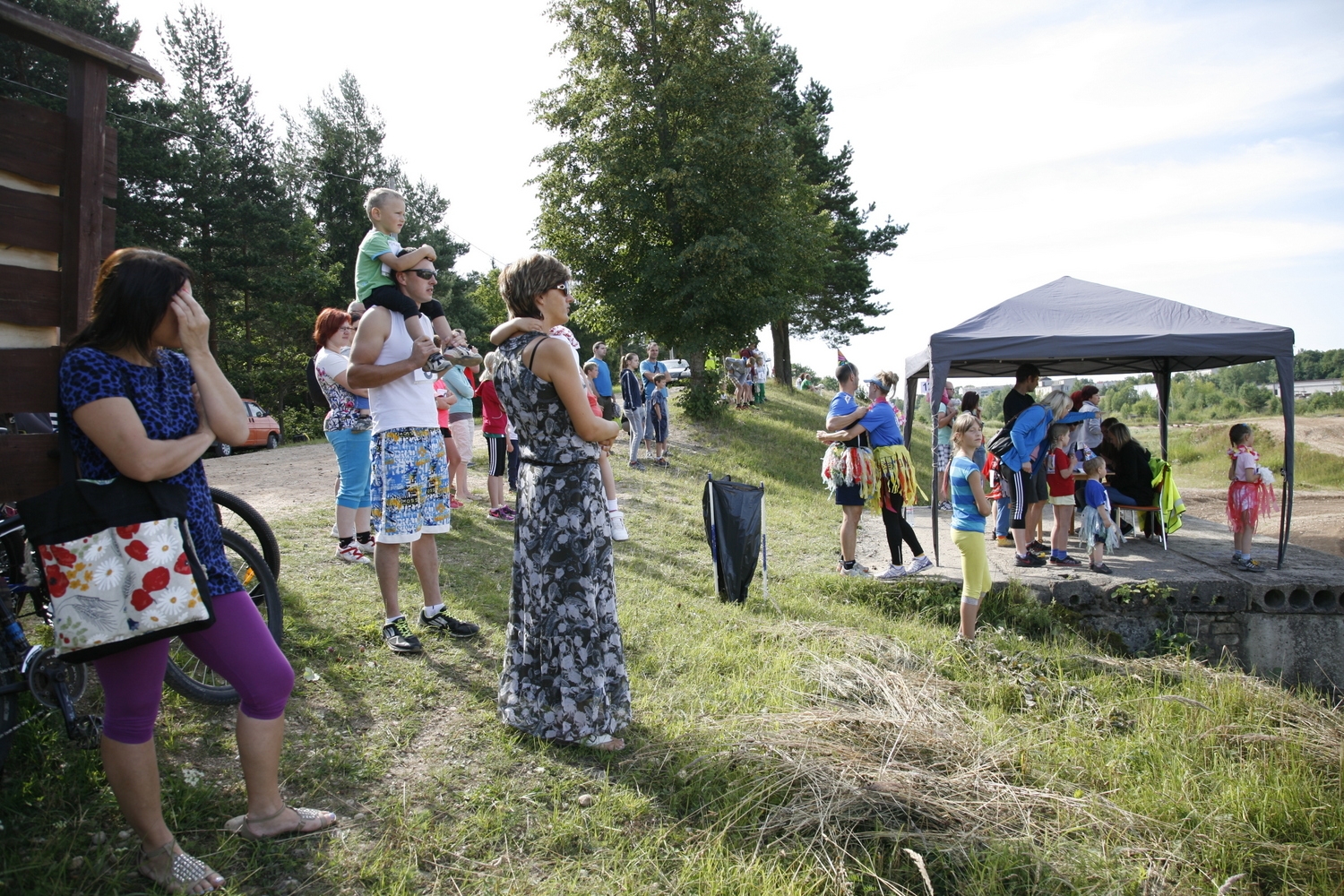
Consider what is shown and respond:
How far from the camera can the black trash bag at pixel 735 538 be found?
19.9 feet

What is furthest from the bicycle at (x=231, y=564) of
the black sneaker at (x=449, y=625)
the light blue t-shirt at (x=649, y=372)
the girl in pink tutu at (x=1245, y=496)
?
the light blue t-shirt at (x=649, y=372)

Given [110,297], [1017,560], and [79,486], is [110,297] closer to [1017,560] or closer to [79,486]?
[79,486]

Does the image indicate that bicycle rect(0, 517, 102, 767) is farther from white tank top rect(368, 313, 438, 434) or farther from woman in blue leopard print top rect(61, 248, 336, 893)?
white tank top rect(368, 313, 438, 434)

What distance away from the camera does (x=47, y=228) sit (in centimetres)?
262

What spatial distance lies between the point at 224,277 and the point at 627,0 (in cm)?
1717

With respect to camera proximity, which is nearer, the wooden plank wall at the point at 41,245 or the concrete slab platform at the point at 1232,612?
the wooden plank wall at the point at 41,245

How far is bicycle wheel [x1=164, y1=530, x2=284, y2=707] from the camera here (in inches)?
123

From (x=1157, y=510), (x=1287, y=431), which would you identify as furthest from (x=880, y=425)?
(x=1287, y=431)

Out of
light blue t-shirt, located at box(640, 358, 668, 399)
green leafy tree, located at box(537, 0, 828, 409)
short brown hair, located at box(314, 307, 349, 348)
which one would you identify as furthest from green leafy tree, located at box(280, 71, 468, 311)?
short brown hair, located at box(314, 307, 349, 348)

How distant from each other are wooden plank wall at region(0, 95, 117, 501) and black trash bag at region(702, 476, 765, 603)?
4262 mm

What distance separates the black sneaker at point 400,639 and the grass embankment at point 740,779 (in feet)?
0.31

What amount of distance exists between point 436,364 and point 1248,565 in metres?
7.72

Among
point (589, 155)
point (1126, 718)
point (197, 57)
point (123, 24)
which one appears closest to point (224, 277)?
point (123, 24)

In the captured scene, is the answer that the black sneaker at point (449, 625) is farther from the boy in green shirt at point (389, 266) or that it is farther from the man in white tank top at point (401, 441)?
the boy in green shirt at point (389, 266)
